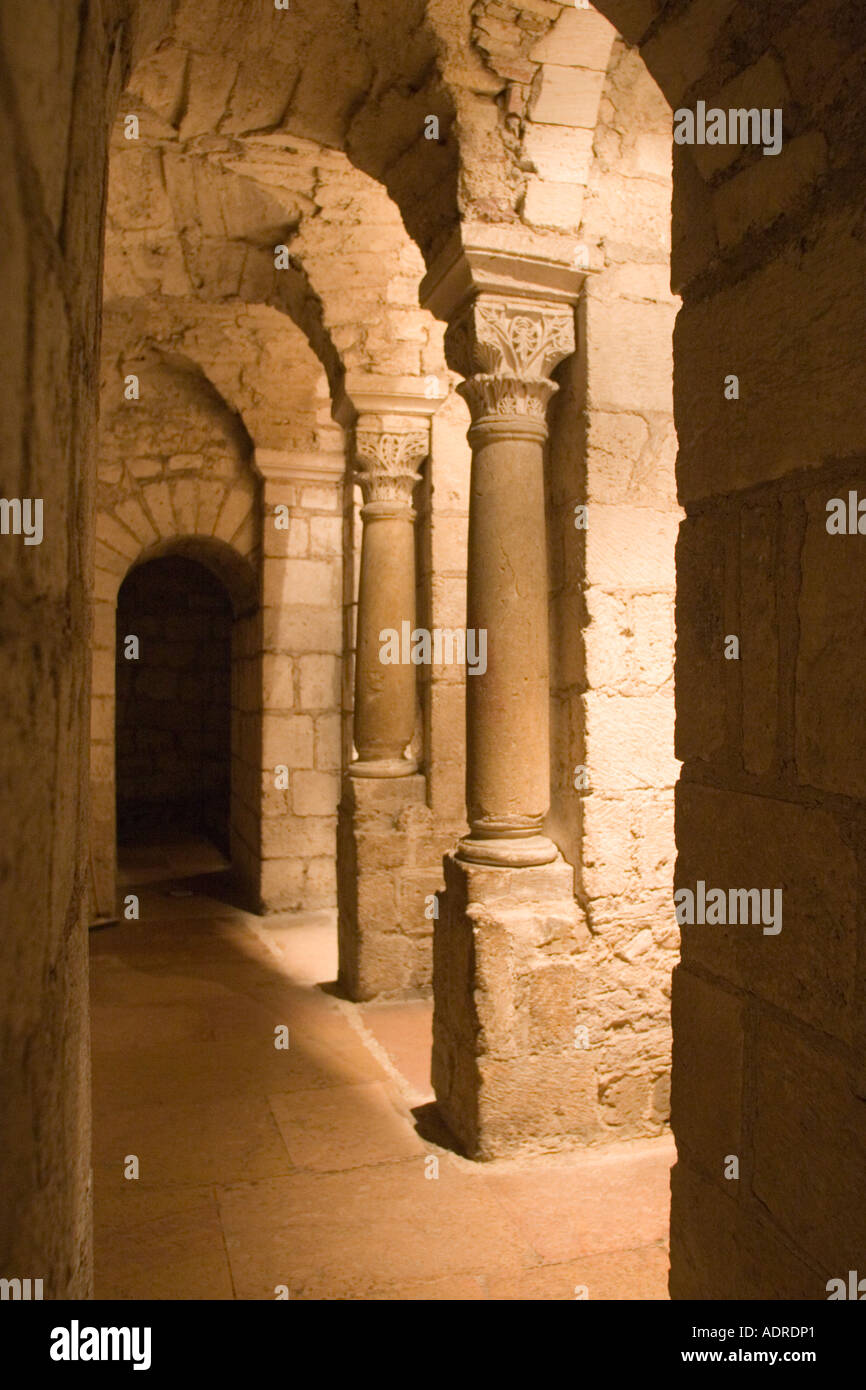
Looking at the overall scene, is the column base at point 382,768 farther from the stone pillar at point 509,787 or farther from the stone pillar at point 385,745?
the stone pillar at point 509,787

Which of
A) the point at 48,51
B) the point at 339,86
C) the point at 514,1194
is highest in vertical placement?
the point at 339,86

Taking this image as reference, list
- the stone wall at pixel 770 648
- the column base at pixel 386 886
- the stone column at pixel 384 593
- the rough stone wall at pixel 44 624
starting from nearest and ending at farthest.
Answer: the rough stone wall at pixel 44 624 → the stone wall at pixel 770 648 → the column base at pixel 386 886 → the stone column at pixel 384 593

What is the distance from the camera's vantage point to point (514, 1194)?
2871 mm

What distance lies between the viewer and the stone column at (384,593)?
477 centimetres

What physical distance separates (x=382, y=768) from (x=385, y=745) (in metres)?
0.12

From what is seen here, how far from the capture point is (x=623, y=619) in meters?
3.23

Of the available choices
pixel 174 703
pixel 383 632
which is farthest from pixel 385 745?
pixel 174 703

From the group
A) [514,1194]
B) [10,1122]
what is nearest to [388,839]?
[514,1194]

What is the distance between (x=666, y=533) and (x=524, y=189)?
3.91 feet

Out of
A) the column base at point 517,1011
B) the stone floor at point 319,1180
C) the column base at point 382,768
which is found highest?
the column base at point 382,768

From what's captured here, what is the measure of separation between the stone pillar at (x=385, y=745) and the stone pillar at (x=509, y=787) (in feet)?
4.50

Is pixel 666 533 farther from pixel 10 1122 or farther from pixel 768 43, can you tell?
pixel 10 1122

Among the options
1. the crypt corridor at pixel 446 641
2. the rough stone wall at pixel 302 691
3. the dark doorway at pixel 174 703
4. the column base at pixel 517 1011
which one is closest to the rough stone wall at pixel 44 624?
the crypt corridor at pixel 446 641

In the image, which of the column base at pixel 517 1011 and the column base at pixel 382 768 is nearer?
the column base at pixel 517 1011
